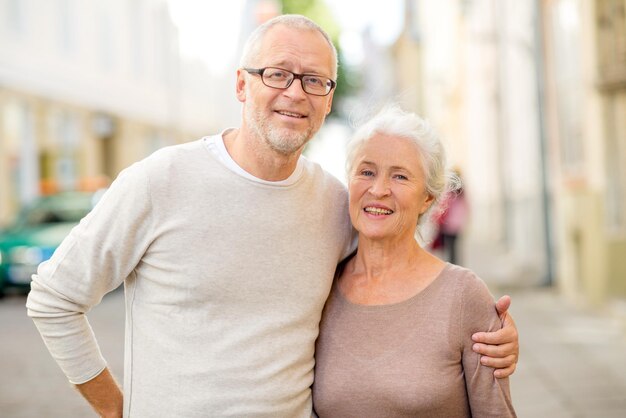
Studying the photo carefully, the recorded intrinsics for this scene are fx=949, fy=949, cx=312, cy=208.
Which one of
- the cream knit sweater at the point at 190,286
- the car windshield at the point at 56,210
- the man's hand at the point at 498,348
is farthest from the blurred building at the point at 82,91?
the man's hand at the point at 498,348

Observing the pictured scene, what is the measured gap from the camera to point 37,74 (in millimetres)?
21281

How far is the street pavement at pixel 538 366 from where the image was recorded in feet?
21.0

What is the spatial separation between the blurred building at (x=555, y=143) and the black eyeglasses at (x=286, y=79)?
0.58 meters

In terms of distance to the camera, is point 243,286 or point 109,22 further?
point 109,22

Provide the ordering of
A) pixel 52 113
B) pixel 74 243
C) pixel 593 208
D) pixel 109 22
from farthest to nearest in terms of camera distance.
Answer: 1. pixel 109 22
2. pixel 52 113
3. pixel 593 208
4. pixel 74 243

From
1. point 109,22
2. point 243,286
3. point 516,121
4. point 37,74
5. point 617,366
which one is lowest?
point 617,366

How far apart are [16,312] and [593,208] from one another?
7436mm

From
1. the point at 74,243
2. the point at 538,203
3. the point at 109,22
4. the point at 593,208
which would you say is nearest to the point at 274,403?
the point at 74,243

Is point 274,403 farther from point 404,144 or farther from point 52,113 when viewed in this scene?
point 52,113

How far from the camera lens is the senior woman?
116 inches

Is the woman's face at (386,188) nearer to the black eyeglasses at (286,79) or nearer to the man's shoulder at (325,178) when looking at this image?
the man's shoulder at (325,178)

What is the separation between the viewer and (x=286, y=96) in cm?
289

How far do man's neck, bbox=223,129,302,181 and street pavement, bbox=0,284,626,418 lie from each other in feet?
11.9

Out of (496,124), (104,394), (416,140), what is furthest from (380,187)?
(496,124)
